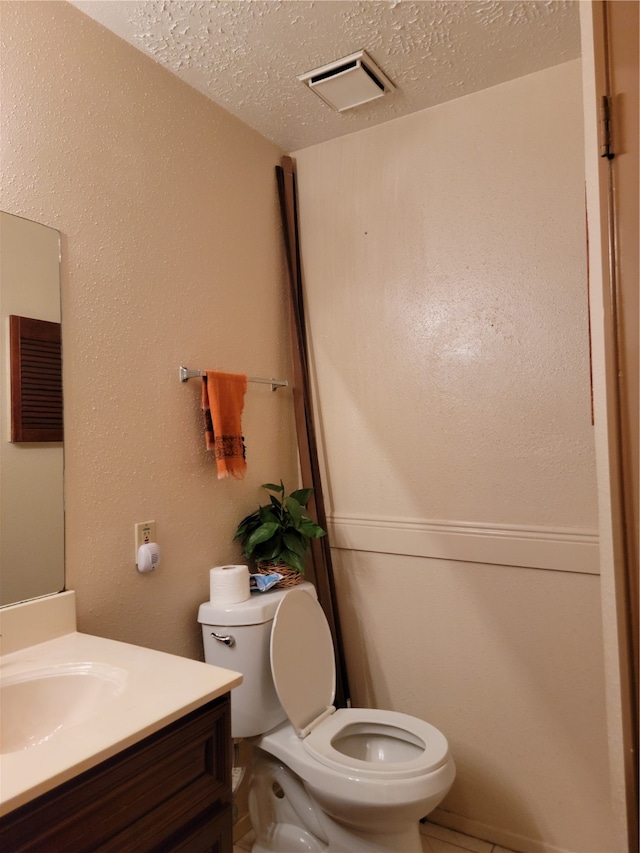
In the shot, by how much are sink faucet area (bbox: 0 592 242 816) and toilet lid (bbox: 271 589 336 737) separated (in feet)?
1.71

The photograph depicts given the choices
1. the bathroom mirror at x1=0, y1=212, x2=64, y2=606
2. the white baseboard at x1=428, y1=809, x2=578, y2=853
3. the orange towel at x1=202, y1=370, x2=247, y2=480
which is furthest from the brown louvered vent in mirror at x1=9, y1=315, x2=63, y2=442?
the white baseboard at x1=428, y1=809, x2=578, y2=853

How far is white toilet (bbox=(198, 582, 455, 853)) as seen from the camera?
57.4 inches

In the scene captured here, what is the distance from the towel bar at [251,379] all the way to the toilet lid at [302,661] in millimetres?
721

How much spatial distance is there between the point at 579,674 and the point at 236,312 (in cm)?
160

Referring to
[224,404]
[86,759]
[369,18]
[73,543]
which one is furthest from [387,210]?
[86,759]

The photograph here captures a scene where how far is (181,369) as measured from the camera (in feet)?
5.73

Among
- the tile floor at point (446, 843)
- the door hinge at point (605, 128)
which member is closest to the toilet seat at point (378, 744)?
the tile floor at point (446, 843)

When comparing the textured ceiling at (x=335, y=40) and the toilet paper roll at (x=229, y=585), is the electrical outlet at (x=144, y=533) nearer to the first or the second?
the toilet paper roll at (x=229, y=585)

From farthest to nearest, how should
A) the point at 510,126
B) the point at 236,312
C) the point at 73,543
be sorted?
the point at 236,312, the point at 510,126, the point at 73,543

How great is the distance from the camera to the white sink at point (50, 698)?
1104 millimetres

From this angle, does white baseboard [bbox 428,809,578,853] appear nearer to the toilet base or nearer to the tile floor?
the tile floor

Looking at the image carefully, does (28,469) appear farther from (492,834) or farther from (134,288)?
(492,834)

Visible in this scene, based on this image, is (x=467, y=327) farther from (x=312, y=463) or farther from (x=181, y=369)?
(x=181, y=369)

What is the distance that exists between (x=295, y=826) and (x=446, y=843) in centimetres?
55
